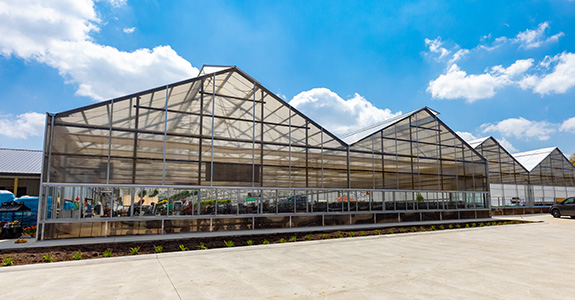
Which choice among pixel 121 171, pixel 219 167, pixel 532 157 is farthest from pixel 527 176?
pixel 121 171

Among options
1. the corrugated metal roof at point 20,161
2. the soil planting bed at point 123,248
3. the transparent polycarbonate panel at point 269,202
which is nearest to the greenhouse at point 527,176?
the transparent polycarbonate panel at point 269,202

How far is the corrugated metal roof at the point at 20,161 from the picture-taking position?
2433cm

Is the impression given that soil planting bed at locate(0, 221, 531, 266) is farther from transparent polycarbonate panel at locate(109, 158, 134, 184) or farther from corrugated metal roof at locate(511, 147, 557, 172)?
corrugated metal roof at locate(511, 147, 557, 172)

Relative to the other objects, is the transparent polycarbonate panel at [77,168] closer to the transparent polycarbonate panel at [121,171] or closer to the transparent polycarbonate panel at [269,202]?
the transparent polycarbonate panel at [121,171]

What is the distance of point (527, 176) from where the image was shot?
30.3 meters

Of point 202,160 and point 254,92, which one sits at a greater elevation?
point 254,92

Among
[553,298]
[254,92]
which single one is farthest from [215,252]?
[254,92]

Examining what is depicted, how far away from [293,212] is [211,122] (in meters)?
6.32

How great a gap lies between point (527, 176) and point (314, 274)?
31.3m

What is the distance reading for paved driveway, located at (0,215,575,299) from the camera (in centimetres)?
621

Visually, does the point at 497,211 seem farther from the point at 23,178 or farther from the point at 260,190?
the point at 23,178

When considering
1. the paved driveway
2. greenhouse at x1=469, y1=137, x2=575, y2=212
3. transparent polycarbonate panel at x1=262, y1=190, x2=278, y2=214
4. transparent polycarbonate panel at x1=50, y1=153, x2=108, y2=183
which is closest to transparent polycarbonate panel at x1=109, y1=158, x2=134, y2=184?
transparent polycarbonate panel at x1=50, y1=153, x2=108, y2=183

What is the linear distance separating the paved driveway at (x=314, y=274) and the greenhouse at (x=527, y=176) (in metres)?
18.2

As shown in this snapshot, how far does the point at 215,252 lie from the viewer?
10.5m
